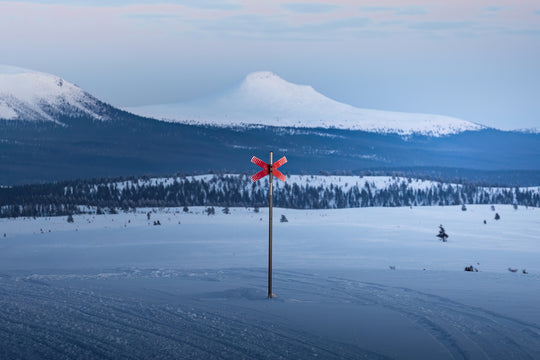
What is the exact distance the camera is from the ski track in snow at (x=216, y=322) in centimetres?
1128

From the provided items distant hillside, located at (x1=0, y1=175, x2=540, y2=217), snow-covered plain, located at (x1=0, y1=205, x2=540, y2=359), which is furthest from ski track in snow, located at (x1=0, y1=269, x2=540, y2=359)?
distant hillside, located at (x1=0, y1=175, x2=540, y2=217)

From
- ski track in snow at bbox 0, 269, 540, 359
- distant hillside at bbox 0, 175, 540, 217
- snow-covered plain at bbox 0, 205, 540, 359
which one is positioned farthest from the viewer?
distant hillside at bbox 0, 175, 540, 217

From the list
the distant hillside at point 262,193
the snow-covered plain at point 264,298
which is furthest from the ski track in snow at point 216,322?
the distant hillside at point 262,193

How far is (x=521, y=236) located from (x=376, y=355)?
26875 millimetres

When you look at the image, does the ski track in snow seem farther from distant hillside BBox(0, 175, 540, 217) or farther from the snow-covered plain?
distant hillside BBox(0, 175, 540, 217)

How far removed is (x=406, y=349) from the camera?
11.4 m

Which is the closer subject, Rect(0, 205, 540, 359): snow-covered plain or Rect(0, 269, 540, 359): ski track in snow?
Rect(0, 269, 540, 359): ski track in snow

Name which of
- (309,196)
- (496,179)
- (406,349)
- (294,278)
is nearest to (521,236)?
(294,278)

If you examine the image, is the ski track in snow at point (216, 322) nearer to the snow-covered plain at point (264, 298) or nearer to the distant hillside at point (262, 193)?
the snow-covered plain at point (264, 298)

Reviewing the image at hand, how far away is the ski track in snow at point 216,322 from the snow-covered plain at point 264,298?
3 cm

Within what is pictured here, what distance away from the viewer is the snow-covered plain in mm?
11633

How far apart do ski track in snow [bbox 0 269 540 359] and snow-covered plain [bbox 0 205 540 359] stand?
29mm

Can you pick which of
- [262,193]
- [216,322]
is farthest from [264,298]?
[262,193]

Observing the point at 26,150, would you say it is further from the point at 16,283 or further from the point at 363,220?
the point at 16,283
